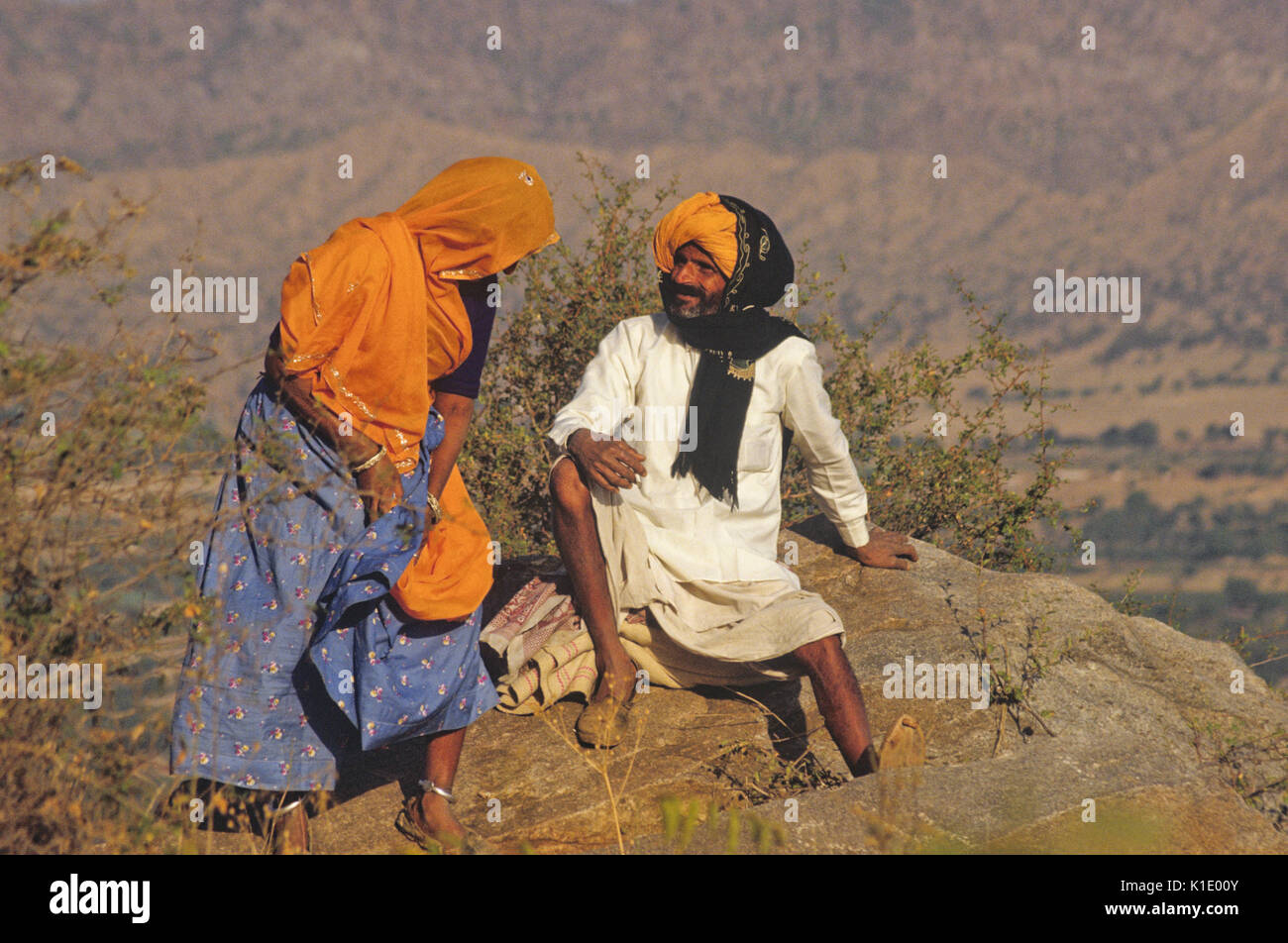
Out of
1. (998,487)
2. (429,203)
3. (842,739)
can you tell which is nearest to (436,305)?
(429,203)

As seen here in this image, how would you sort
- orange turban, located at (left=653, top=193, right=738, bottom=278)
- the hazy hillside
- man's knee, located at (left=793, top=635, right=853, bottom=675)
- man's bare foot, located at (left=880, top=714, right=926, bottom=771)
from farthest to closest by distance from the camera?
the hazy hillside
orange turban, located at (left=653, top=193, right=738, bottom=278)
man's knee, located at (left=793, top=635, right=853, bottom=675)
man's bare foot, located at (left=880, top=714, right=926, bottom=771)

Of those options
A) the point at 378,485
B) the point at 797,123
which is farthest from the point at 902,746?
the point at 797,123

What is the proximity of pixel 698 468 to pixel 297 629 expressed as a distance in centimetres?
143

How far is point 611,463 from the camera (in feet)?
13.7

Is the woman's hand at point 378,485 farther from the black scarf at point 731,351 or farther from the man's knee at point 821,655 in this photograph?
the man's knee at point 821,655

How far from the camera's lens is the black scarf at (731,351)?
4.55m

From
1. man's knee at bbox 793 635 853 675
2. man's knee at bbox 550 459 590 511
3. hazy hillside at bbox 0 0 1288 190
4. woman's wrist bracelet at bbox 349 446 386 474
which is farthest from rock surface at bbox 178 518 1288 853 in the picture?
hazy hillside at bbox 0 0 1288 190

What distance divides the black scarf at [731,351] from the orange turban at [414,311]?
78cm

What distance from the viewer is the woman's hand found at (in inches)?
147

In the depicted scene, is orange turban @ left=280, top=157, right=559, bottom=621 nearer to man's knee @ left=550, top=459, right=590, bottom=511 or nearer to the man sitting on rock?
man's knee @ left=550, top=459, right=590, bottom=511

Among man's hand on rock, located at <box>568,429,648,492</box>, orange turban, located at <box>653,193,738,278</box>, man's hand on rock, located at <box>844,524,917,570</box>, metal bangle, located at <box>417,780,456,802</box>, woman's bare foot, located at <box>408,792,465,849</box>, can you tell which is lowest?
woman's bare foot, located at <box>408,792,465,849</box>

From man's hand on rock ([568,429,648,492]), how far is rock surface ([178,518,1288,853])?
766 mm

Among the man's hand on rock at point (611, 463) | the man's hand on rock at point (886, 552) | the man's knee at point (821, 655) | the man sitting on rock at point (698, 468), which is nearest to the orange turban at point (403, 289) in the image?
the man's hand on rock at point (611, 463)

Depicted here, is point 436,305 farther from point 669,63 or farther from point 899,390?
point 669,63
